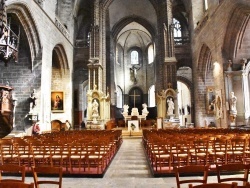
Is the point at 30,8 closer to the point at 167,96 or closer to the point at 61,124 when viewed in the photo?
the point at 61,124

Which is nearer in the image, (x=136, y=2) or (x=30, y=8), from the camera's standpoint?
(x=30, y=8)

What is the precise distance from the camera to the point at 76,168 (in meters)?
6.32

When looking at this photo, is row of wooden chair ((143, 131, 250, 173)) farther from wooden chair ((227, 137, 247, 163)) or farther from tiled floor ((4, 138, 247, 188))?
tiled floor ((4, 138, 247, 188))

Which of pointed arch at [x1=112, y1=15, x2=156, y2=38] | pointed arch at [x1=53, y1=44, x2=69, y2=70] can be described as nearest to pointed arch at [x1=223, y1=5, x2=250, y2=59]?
pointed arch at [x1=53, y1=44, x2=69, y2=70]

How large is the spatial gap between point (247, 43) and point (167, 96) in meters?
8.61

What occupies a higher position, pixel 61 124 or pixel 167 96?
pixel 167 96

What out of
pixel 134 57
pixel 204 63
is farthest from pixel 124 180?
pixel 134 57

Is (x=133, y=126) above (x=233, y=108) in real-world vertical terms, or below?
below

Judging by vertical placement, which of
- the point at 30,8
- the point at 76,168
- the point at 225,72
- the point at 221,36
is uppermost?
the point at 30,8

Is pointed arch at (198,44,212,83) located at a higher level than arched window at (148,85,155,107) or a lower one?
higher

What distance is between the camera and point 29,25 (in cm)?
1407

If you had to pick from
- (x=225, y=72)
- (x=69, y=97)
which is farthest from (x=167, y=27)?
(x=69, y=97)

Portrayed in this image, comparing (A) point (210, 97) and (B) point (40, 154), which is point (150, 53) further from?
(B) point (40, 154)

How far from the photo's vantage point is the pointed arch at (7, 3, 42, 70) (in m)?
12.9
